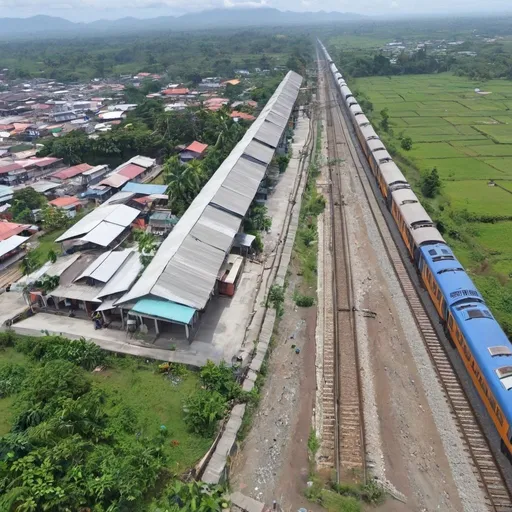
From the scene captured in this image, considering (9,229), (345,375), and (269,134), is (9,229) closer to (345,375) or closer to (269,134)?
(345,375)

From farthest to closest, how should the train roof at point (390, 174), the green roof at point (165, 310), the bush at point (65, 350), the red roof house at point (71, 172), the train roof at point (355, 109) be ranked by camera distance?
the train roof at point (355, 109)
the red roof house at point (71, 172)
the train roof at point (390, 174)
the green roof at point (165, 310)
the bush at point (65, 350)

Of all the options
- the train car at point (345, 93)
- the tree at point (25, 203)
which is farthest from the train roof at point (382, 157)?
the train car at point (345, 93)

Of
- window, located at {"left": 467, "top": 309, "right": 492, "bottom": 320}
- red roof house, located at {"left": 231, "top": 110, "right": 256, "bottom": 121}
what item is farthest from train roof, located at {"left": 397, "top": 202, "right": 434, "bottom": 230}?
red roof house, located at {"left": 231, "top": 110, "right": 256, "bottom": 121}

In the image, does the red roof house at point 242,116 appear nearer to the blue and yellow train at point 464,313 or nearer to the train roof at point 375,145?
the train roof at point 375,145

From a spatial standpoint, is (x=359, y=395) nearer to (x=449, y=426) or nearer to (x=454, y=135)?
(x=449, y=426)

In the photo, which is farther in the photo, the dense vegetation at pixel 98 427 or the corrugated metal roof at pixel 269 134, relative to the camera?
the corrugated metal roof at pixel 269 134

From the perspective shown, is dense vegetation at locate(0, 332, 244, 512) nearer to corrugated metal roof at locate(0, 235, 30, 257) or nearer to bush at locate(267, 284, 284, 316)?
bush at locate(267, 284, 284, 316)
